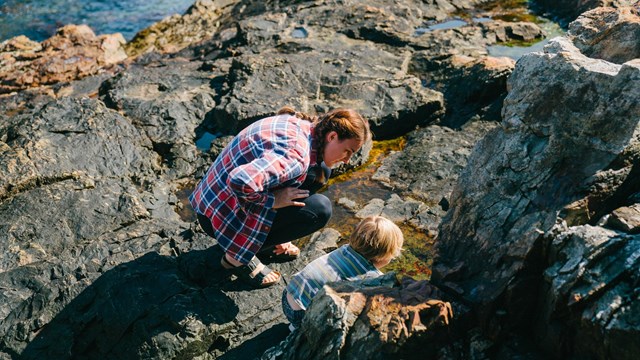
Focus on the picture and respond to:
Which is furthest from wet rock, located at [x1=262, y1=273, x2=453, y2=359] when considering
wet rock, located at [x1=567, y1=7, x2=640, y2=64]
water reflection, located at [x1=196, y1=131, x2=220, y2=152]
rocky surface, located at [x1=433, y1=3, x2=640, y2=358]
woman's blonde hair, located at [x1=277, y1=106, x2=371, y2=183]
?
water reflection, located at [x1=196, y1=131, x2=220, y2=152]

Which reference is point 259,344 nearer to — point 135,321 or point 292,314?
point 292,314

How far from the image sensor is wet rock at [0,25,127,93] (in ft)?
39.6

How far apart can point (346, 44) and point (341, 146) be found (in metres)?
6.21

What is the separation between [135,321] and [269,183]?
5.52ft

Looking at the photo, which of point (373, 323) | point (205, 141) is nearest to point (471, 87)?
point (205, 141)

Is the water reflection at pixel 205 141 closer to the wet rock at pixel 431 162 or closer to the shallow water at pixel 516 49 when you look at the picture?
the wet rock at pixel 431 162

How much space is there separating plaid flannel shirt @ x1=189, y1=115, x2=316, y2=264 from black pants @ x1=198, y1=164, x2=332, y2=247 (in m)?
0.21

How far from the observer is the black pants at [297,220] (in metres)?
5.56

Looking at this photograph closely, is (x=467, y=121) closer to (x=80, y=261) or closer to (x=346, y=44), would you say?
(x=346, y=44)

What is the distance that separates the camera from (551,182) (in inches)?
176

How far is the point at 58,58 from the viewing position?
12.8 metres

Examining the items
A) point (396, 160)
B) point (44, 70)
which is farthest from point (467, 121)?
point (44, 70)

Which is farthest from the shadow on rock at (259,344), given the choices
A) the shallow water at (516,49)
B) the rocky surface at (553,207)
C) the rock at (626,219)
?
the shallow water at (516,49)

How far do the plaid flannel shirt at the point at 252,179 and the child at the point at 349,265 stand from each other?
64cm
